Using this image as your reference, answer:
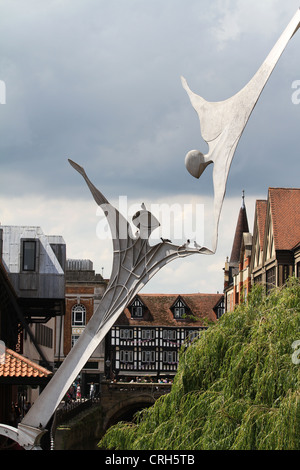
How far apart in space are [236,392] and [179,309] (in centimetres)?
6114

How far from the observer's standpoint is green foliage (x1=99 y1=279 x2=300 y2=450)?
15.1 meters

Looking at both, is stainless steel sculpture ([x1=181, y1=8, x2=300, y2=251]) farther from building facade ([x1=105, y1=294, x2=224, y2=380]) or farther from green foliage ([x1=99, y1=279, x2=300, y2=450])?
building facade ([x1=105, y1=294, x2=224, y2=380])

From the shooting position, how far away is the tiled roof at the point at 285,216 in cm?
4466

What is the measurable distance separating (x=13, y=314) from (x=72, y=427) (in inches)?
472

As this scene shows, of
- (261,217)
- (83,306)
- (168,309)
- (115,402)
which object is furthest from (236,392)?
(168,309)

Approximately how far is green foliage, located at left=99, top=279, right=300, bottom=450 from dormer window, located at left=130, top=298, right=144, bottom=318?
182 ft

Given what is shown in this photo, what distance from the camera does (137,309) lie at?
76.4 m

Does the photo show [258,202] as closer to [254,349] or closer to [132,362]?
[132,362]

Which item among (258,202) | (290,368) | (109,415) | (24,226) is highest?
(258,202)

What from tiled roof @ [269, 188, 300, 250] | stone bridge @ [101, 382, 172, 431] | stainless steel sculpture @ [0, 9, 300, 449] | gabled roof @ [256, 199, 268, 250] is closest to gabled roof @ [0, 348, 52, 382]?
stainless steel sculpture @ [0, 9, 300, 449]

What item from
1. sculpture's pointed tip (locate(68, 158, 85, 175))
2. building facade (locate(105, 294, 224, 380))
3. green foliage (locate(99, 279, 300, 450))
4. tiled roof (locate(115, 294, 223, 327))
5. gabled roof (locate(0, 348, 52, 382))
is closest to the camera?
green foliage (locate(99, 279, 300, 450))

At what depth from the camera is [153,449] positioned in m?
16.7

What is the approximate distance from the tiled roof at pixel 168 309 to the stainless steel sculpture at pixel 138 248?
175 ft
